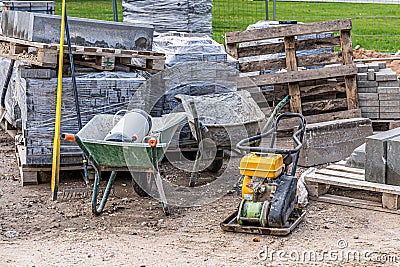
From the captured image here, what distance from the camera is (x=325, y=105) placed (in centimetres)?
871

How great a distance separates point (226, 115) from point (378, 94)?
97.1 inches

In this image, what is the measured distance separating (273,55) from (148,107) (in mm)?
2685

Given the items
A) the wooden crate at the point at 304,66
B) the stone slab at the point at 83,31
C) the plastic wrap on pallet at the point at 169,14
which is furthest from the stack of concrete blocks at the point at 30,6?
the wooden crate at the point at 304,66

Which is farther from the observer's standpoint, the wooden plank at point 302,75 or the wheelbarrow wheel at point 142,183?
the wooden plank at point 302,75

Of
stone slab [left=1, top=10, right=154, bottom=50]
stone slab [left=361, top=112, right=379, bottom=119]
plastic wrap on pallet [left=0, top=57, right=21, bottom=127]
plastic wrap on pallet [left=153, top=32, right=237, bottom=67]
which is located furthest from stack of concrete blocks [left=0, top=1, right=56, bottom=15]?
stone slab [left=361, top=112, right=379, bottom=119]

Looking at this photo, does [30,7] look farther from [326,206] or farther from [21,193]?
[326,206]

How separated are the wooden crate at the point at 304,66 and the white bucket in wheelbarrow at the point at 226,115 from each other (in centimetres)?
116

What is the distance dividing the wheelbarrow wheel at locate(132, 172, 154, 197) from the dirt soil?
88mm

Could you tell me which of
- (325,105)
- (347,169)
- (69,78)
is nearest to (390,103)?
(325,105)

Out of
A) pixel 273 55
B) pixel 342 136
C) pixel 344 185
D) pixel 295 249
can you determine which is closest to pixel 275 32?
pixel 273 55

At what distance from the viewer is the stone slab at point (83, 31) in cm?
705

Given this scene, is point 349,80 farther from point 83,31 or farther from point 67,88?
point 67,88

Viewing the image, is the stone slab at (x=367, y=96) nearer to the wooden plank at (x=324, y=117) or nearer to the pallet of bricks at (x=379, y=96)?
the pallet of bricks at (x=379, y=96)

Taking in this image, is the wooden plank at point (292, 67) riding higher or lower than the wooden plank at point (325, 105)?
higher
